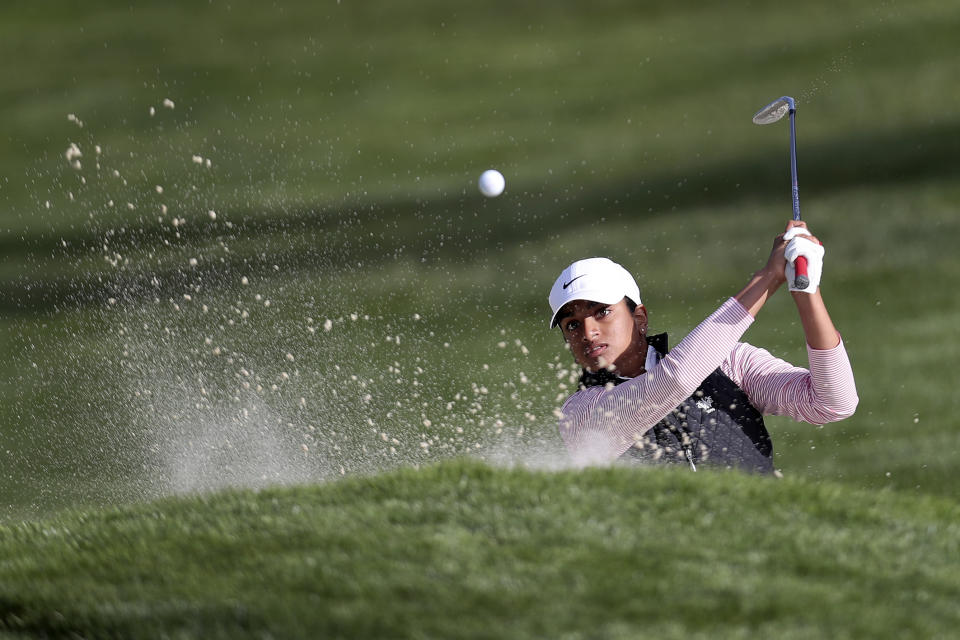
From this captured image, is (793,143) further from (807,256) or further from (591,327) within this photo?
(591,327)

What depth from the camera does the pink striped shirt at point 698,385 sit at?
10.2 feet

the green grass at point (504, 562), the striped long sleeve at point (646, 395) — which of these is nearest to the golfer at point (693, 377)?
the striped long sleeve at point (646, 395)

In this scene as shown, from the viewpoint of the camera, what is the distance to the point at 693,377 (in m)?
3.13

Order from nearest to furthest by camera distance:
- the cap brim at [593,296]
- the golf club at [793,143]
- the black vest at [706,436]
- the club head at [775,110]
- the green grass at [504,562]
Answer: the green grass at [504,562], the golf club at [793,143], the black vest at [706,436], the cap brim at [593,296], the club head at [775,110]

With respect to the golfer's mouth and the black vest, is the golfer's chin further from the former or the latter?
the black vest

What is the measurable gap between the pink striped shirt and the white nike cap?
0.98 ft

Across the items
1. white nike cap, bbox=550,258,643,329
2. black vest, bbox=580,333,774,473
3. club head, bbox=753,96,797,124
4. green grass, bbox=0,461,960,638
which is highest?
club head, bbox=753,96,797,124

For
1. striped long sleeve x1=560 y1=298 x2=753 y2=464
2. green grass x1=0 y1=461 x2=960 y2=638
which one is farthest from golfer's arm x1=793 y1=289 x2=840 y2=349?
green grass x1=0 y1=461 x2=960 y2=638

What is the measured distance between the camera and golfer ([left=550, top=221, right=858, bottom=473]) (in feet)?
10.3

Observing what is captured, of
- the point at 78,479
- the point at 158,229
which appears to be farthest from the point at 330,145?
the point at 78,479

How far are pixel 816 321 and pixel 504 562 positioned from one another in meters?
1.38

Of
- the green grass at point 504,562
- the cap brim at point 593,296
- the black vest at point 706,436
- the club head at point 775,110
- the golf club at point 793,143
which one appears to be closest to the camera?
the green grass at point 504,562

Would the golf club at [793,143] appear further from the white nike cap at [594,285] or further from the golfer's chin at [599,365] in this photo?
the golfer's chin at [599,365]

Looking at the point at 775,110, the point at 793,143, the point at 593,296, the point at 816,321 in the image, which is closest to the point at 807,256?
the point at 816,321
